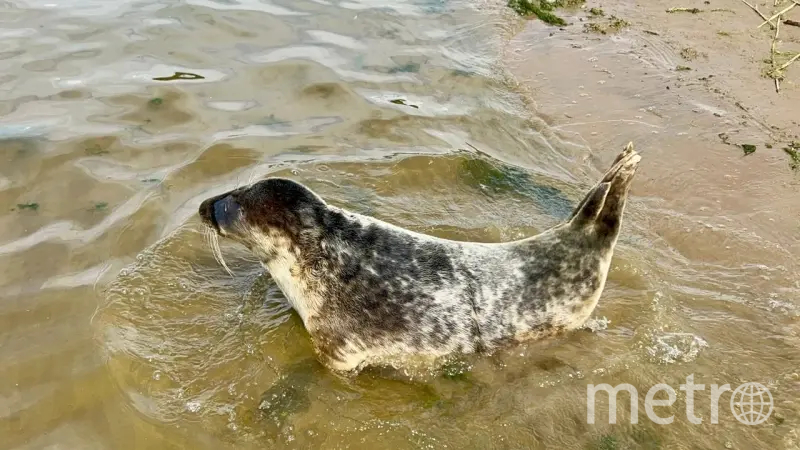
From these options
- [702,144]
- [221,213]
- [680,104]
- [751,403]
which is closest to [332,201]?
[221,213]

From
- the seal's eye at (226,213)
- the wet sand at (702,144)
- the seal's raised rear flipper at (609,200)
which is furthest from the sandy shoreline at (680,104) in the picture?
the seal's eye at (226,213)

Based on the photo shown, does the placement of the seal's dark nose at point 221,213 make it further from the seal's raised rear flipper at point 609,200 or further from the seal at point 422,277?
the seal's raised rear flipper at point 609,200

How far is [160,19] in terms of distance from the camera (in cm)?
939

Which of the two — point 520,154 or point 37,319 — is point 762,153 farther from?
point 37,319

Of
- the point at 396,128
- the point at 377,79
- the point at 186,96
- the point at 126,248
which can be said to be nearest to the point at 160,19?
the point at 186,96

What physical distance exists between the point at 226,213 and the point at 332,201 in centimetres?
162

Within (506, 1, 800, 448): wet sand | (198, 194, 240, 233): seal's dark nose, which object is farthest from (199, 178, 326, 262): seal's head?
(506, 1, 800, 448): wet sand

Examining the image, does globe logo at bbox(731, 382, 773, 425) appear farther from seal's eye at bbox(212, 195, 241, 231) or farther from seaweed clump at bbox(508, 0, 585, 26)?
seaweed clump at bbox(508, 0, 585, 26)

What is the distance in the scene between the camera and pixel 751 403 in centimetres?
430

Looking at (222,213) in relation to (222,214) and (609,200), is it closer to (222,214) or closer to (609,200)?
(222,214)

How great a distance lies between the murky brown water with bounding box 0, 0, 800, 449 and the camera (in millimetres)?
4250

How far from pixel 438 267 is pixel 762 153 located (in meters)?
4.76

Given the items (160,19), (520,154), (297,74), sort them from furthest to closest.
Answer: (160,19)
(297,74)
(520,154)

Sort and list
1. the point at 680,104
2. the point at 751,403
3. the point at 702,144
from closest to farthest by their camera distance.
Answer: the point at 751,403
the point at 702,144
the point at 680,104
